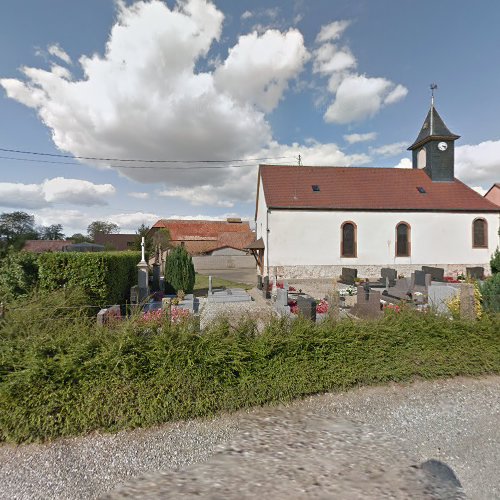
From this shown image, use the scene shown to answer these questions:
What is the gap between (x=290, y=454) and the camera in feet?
9.18

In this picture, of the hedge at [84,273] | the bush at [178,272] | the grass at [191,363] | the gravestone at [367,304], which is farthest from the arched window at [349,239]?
the hedge at [84,273]

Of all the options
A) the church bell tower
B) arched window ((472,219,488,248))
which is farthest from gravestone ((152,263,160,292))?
arched window ((472,219,488,248))

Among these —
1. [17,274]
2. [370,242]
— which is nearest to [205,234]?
[370,242]

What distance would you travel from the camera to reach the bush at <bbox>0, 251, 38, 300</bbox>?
19.4ft

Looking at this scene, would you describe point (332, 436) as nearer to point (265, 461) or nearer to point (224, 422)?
point (265, 461)

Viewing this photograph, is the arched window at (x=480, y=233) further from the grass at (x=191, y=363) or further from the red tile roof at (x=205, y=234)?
the red tile roof at (x=205, y=234)

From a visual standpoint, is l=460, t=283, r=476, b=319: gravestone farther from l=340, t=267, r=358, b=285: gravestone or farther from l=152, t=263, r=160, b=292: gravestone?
l=152, t=263, r=160, b=292: gravestone

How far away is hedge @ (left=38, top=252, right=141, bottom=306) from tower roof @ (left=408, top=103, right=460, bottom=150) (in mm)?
25055

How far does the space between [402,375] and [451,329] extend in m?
1.13

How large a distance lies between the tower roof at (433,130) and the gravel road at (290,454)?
2393 cm

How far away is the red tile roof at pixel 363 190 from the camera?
1955 centimetres

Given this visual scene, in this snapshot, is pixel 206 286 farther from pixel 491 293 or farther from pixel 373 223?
pixel 491 293

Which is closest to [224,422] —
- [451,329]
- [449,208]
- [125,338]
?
[125,338]

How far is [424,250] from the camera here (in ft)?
65.3
